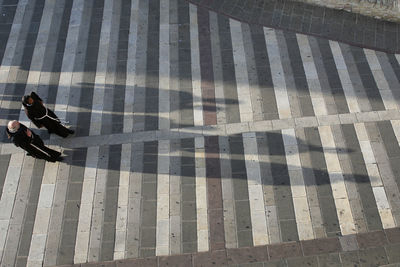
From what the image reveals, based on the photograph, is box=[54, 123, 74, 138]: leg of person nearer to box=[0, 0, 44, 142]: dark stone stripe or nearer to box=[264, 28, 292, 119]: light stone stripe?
box=[0, 0, 44, 142]: dark stone stripe

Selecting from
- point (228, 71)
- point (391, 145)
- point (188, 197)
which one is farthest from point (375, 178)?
point (228, 71)

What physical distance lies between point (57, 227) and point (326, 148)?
6651mm

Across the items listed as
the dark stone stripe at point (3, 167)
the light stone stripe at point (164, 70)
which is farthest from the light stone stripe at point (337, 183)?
the dark stone stripe at point (3, 167)

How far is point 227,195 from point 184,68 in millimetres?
4007

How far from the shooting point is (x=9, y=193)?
27.7 ft

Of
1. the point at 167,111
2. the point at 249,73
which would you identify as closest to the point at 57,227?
the point at 167,111

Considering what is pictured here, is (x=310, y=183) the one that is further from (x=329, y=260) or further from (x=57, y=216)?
(x=57, y=216)

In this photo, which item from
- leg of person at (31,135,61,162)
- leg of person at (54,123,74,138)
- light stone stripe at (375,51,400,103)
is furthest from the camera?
light stone stripe at (375,51,400,103)

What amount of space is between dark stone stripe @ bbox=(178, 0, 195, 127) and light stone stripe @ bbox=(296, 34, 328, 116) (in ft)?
10.8

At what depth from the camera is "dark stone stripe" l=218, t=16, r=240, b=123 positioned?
9484mm

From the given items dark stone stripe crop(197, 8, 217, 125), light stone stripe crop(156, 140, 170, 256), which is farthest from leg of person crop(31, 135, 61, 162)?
dark stone stripe crop(197, 8, 217, 125)

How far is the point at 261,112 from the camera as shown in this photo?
373 inches

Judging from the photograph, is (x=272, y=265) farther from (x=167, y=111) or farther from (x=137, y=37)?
(x=137, y=37)

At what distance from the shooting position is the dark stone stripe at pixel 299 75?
375 inches
